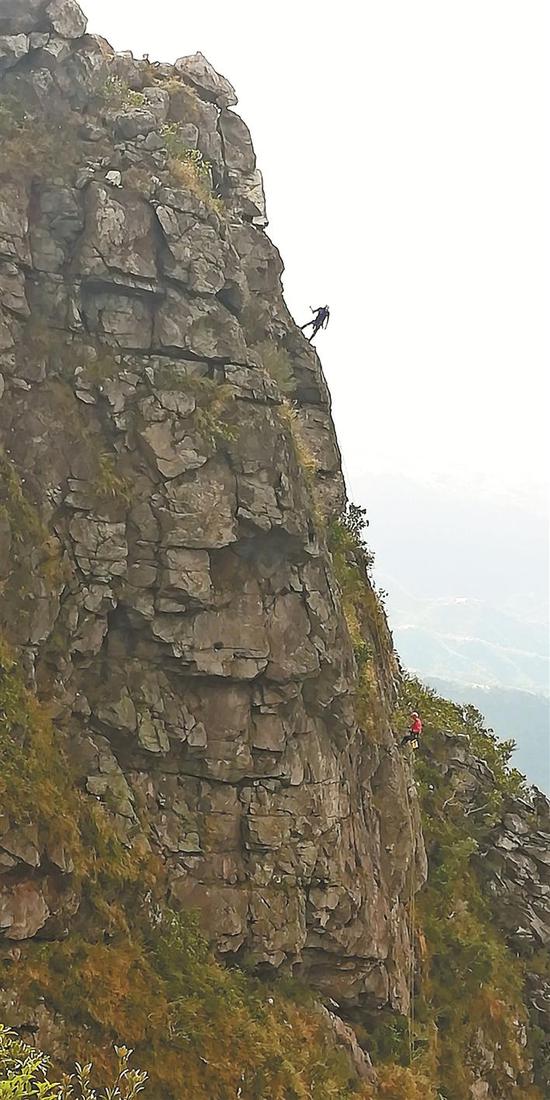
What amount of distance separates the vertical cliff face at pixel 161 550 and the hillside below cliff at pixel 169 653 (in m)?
0.06

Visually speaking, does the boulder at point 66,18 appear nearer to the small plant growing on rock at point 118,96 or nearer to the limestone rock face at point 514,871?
the small plant growing on rock at point 118,96

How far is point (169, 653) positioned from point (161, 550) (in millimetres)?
2146

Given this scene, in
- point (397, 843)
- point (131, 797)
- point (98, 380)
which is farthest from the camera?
point (397, 843)

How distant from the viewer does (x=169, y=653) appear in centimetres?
1717

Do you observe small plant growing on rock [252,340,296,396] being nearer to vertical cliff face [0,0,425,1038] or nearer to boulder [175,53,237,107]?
vertical cliff face [0,0,425,1038]

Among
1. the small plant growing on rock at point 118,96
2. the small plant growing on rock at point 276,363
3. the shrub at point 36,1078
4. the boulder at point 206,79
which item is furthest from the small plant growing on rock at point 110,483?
the boulder at point 206,79

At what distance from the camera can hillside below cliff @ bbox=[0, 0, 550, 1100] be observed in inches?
588

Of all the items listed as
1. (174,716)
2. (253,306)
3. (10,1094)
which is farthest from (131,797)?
(253,306)

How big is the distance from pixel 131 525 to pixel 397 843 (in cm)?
1070

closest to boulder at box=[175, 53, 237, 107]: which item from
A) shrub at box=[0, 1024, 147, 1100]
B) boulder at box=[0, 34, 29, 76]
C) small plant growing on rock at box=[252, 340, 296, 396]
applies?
boulder at box=[0, 34, 29, 76]

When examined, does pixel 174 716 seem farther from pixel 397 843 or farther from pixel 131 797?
pixel 397 843

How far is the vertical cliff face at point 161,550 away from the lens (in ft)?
53.9

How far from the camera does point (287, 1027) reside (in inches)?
657

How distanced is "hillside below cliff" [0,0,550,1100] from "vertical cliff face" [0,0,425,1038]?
0.19ft
